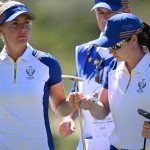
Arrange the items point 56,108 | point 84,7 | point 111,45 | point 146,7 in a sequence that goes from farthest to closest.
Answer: point 84,7 < point 146,7 < point 56,108 < point 111,45

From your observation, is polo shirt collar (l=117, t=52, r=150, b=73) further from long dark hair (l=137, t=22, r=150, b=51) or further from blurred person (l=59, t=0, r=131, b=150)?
blurred person (l=59, t=0, r=131, b=150)

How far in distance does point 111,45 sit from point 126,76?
28cm

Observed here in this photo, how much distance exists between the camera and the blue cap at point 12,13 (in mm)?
7438

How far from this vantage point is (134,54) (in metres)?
6.94

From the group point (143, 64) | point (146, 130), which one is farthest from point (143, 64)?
point (146, 130)

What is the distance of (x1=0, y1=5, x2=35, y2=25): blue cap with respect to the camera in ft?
24.4

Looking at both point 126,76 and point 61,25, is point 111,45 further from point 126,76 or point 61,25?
point 61,25

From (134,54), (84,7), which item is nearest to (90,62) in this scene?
(134,54)

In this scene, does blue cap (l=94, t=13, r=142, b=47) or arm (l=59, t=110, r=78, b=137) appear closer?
blue cap (l=94, t=13, r=142, b=47)

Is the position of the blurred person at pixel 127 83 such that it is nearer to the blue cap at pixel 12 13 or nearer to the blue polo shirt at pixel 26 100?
the blue polo shirt at pixel 26 100

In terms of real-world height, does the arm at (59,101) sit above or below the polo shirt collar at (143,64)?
below

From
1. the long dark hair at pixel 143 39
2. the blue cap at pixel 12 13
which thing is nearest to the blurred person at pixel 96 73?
the blue cap at pixel 12 13

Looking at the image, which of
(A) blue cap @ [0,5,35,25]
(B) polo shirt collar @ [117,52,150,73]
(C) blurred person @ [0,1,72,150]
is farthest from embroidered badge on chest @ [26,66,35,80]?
(B) polo shirt collar @ [117,52,150,73]

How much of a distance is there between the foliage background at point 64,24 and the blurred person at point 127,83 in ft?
41.8
